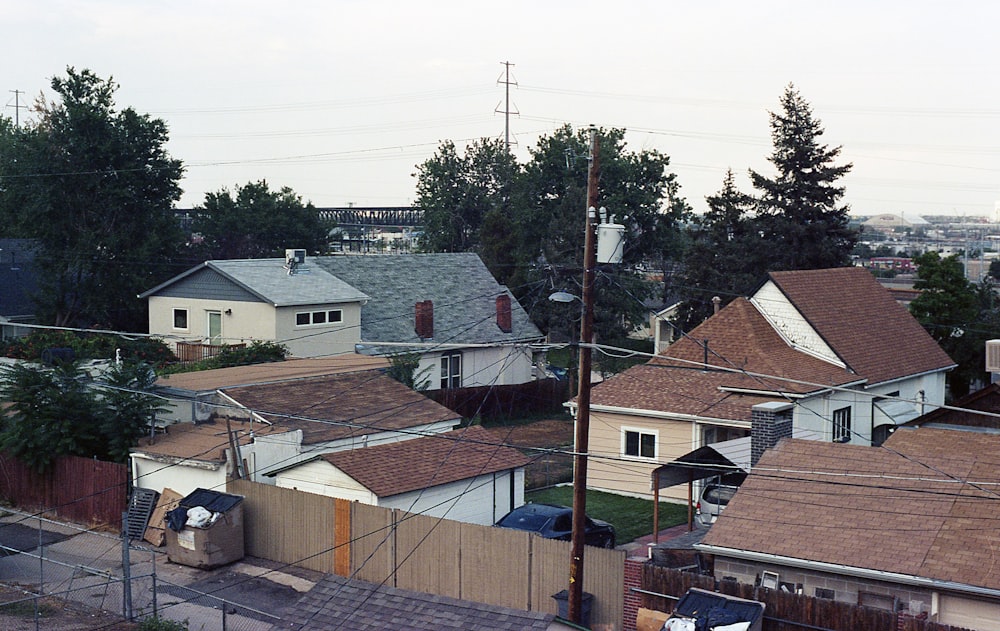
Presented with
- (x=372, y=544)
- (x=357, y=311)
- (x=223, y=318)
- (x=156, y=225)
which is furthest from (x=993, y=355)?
(x=156, y=225)

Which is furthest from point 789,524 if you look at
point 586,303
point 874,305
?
point 874,305

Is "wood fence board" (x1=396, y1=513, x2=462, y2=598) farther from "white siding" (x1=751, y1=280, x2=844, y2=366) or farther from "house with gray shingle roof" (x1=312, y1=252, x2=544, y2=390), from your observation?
"house with gray shingle roof" (x1=312, y1=252, x2=544, y2=390)

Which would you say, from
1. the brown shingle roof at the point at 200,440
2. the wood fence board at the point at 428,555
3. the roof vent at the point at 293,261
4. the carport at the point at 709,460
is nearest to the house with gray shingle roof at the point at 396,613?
the wood fence board at the point at 428,555

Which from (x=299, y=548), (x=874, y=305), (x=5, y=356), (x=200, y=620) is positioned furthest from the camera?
(x=5, y=356)

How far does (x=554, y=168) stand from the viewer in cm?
7019

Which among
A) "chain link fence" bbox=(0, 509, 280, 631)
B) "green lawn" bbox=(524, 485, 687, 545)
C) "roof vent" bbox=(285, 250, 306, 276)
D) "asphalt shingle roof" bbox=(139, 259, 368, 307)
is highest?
"roof vent" bbox=(285, 250, 306, 276)

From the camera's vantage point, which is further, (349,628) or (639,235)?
(639,235)

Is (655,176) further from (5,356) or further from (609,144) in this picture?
(5,356)

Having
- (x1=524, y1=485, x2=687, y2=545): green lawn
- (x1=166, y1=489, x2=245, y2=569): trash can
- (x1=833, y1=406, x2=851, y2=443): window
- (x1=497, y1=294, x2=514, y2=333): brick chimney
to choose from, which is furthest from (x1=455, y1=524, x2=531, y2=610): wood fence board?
(x1=497, y1=294, x2=514, y2=333): brick chimney

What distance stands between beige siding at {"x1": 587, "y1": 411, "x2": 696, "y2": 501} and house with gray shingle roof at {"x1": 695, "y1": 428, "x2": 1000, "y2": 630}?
9743mm

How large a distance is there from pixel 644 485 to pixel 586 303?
13.2 meters

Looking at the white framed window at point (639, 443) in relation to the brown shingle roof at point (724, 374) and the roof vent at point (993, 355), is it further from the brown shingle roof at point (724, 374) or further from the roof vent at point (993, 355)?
the roof vent at point (993, 355)

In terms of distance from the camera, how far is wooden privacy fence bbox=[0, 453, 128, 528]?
89.5 feet

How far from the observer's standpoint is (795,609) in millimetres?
16438
